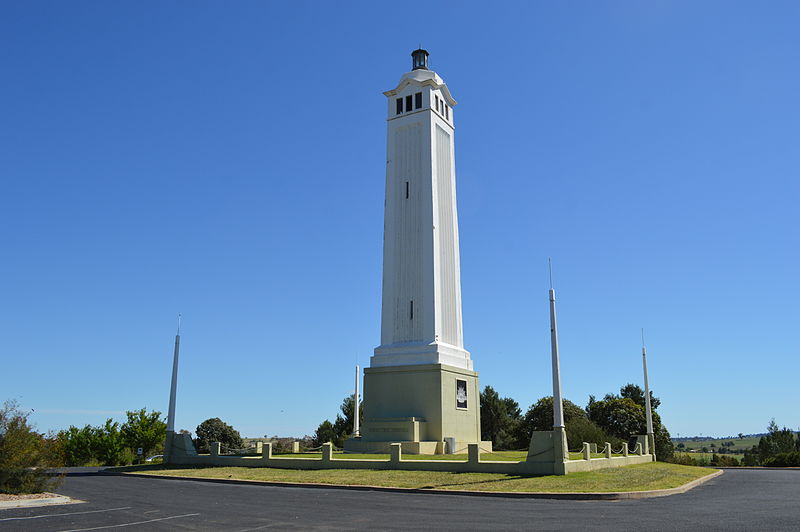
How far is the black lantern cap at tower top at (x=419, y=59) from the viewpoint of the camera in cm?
4344

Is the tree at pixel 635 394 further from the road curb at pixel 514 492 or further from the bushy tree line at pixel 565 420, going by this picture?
the road curb at pixel 514 492

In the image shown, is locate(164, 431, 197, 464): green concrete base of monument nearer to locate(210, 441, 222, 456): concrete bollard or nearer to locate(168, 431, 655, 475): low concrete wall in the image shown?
locate(168, 431, 655, 475): low concrete wall

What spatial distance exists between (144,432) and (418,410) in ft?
103

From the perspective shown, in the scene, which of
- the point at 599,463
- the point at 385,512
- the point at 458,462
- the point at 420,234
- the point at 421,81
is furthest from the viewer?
the point at 421,81

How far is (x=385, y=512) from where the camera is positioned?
1529 cm

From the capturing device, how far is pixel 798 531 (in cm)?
1185

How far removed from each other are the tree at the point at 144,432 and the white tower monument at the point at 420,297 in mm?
27308

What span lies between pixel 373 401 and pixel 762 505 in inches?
912

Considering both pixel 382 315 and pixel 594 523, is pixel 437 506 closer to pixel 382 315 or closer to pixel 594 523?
pixel 594 523

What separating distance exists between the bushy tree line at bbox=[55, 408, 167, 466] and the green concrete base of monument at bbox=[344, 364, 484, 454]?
25.4 metres

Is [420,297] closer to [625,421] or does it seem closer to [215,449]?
[215,449]

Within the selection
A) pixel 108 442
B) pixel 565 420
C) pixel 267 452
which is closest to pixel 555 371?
pixel 267 452

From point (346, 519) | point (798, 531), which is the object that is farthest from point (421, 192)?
point (798, 531)

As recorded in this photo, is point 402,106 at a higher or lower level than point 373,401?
higher
